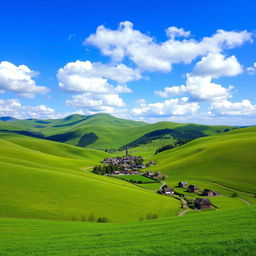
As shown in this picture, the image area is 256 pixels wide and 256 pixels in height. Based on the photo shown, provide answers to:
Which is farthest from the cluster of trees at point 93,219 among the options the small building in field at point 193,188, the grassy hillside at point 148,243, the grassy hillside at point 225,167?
the grassy hillside at point 225,167

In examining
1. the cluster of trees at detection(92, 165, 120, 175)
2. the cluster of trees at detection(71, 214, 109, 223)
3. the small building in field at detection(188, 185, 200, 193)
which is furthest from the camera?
the cluster of trees at detection(92, 165, 120, 175)

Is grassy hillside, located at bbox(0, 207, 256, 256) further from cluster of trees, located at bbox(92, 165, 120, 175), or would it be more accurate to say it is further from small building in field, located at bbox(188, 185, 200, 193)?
cluster of trees, located at bbox(92, 165, 120, 175)

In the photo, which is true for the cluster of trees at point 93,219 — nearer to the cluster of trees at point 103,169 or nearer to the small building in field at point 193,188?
the small building in field at point 193,188

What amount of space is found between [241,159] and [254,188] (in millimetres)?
26737

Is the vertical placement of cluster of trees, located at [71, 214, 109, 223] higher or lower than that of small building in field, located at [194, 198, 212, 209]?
higher

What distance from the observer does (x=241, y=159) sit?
345ft

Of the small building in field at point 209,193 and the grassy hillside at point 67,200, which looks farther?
the small building in field at point 209,193

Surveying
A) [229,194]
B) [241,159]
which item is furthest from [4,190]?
[241,159]

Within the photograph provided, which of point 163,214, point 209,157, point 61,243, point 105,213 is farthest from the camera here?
point 209,157

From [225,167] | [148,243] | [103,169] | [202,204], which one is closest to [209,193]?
[202,204]

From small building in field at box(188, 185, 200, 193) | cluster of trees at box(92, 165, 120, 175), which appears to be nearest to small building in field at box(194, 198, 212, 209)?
small building in field at box(188, 185, 200, 193)

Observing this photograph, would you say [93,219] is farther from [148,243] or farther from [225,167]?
[225,167]

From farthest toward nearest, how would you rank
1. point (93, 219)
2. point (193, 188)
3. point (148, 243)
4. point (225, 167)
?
point (225, 167) → point (193, 188) → point (93, 219) → point (148, 243)

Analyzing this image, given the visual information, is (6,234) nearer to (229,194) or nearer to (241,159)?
(229,194)
